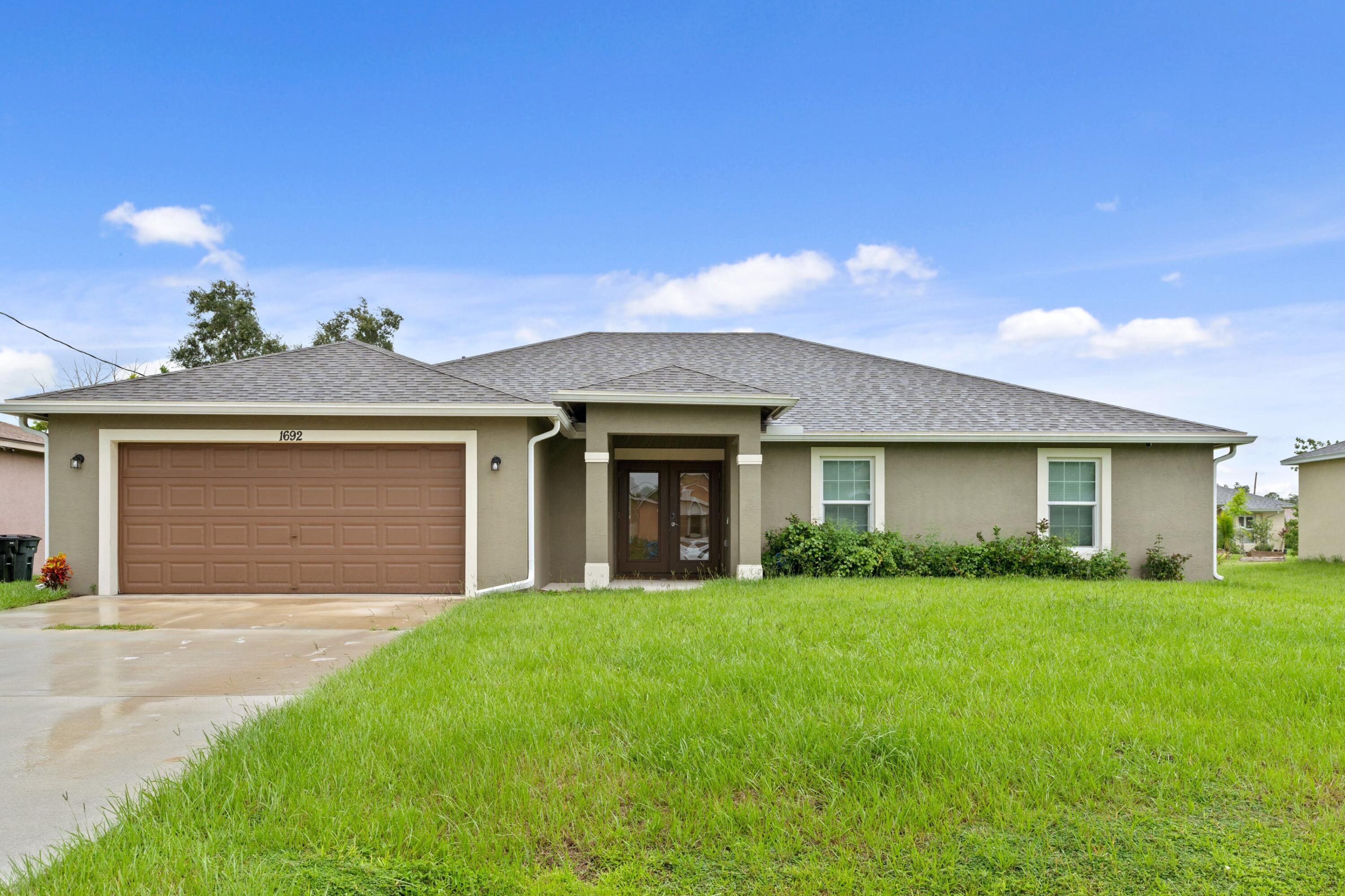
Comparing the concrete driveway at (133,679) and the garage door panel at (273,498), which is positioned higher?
the garage door panel at (273,498)

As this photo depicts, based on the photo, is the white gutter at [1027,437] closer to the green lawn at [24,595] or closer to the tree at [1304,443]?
the green lawn at [24,595]

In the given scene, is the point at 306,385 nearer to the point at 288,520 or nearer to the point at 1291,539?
the point at 288,520

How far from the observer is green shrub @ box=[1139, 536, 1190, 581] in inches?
511

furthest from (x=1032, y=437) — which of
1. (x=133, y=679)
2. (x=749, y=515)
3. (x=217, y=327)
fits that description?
(x=217, y=327)

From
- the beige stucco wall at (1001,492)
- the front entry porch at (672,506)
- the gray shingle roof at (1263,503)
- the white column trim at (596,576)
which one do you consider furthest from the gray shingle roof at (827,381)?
the gray shingle roof at (1263,503)

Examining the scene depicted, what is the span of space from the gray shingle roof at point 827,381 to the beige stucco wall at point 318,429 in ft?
7.90

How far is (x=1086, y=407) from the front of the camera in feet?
47.1

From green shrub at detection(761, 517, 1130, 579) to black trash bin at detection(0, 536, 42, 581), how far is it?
12.4m

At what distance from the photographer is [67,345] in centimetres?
2053

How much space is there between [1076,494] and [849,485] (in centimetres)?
427

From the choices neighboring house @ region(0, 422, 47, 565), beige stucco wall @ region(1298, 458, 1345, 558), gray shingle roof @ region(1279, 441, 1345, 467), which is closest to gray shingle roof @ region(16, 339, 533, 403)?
neighboring house @ region(0, 422, 47, 565)

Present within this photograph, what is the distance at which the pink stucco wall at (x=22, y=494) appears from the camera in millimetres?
16297

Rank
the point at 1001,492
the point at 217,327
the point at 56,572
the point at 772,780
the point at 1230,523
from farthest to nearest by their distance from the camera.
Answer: the point at 1230,523
the point at 217,327
the point at 1001,492
the point at 56,572
the point at 772,780

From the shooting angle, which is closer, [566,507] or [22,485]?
[566,507]
